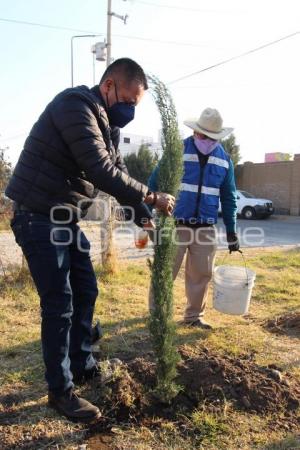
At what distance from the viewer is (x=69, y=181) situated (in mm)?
2678

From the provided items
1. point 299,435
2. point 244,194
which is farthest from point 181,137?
point 244,194

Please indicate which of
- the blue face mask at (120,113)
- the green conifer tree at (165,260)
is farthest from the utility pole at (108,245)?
the blue face mask at (120,113)

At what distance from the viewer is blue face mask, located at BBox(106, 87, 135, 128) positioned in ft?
9.12

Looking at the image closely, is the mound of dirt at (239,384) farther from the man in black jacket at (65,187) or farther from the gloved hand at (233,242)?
the gloved hand at (233,242)

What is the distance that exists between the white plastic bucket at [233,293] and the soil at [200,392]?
40.7 inches

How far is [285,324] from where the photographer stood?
15.5ft

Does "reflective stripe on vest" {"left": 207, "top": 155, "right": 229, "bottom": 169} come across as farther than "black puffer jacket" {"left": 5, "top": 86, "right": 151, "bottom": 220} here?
Yes

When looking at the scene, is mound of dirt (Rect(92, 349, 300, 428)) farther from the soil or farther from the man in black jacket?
the man in black jacket

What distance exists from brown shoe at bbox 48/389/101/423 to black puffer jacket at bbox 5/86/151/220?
1.11 metres

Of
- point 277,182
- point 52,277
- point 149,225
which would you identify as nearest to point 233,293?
point 149,225

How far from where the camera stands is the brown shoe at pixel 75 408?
8.82 feet

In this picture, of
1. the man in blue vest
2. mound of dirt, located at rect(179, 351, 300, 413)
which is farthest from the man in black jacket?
the man in blue vest

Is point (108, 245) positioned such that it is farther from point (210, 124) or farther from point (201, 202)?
point (210, 124)

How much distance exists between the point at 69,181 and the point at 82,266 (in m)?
0.63
